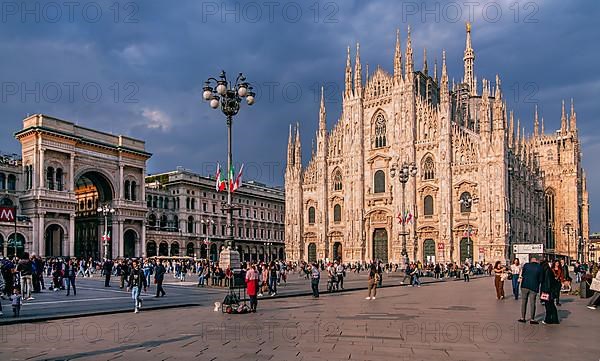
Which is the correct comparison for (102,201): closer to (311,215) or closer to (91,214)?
(91,214)

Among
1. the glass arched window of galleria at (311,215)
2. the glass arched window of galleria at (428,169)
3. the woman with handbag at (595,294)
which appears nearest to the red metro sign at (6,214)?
the woman with handbag at (595,294)

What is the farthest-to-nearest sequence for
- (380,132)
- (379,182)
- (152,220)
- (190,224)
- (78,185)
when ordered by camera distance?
(190,224) < (152,220) < (78,185) < (380,132) < (379,182)

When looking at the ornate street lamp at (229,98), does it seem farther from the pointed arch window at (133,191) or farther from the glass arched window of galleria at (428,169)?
the pointed arch window at (133,191)

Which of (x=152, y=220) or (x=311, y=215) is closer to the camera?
(x=311, y=215)

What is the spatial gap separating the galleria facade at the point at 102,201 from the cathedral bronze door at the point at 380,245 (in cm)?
2201

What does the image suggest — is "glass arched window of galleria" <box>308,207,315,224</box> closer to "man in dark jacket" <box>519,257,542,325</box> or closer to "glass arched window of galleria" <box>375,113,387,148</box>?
"glass arched window of galleria" <box>375,113,387,148</box>

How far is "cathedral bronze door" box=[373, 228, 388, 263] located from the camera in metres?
60.9

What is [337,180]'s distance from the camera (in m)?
65.5

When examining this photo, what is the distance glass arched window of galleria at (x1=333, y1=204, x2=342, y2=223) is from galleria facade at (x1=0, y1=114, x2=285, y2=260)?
17168mm

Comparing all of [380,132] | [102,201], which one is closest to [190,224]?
[102,201]

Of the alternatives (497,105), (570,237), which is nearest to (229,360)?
(497,105)

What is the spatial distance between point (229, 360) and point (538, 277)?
8.30m

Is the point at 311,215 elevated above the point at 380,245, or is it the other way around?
the point at 311,215

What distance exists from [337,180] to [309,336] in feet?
180
